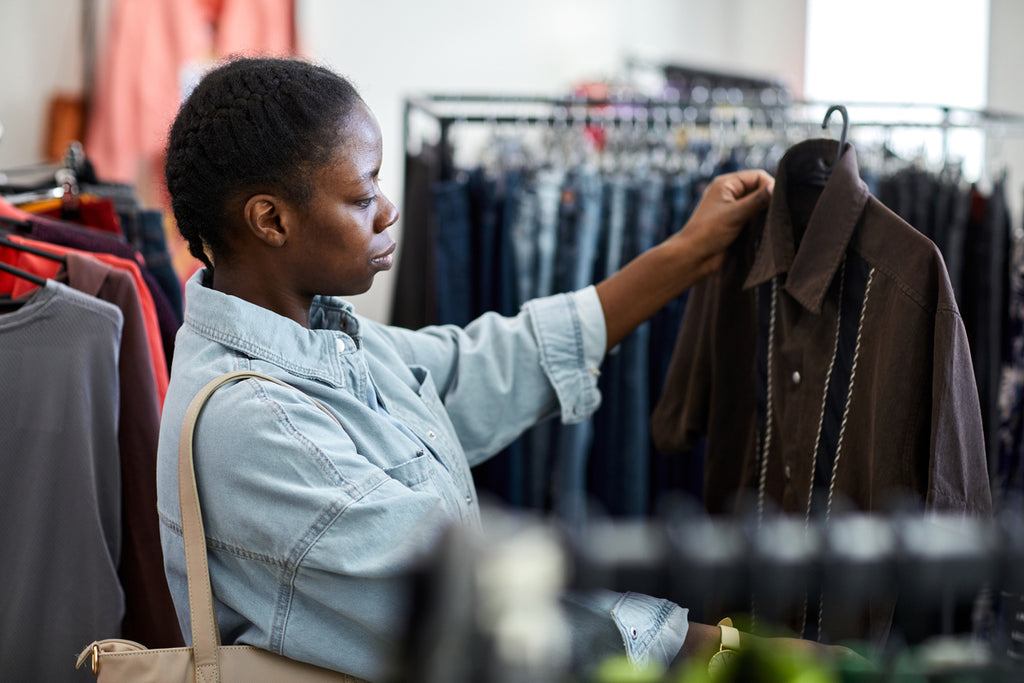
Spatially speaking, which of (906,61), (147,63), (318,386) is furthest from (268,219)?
(906,61)

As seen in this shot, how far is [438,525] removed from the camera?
82cm

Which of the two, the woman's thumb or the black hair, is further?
the woman's thumb

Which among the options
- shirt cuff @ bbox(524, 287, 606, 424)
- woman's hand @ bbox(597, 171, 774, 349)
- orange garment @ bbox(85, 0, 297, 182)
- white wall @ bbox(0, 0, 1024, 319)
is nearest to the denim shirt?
shirt cuff @ bbox(524, 287, 606, 424)

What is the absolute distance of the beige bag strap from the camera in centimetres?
87

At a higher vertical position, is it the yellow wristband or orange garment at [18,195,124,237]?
orange garment at [18,195,124,237]

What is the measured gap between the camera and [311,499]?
2.78 feet

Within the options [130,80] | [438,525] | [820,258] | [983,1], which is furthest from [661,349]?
[130,80]

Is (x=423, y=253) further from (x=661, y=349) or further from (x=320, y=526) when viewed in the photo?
(x=320, y=526)

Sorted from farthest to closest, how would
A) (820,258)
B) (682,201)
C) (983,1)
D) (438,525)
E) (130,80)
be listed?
(130,80) → (983,1) → (682,201) → (820,258) → (438,525)

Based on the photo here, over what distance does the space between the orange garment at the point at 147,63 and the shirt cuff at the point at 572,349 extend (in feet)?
7.70

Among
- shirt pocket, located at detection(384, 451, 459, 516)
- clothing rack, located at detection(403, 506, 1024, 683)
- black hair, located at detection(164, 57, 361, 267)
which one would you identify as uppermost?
black hair, located at detection(164, 57, 361, 267)

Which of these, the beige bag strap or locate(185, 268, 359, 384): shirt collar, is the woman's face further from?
the beige bag strap

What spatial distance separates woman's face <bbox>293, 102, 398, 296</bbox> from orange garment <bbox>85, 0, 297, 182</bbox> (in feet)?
7.95

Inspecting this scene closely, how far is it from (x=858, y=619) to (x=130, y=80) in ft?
10.00
